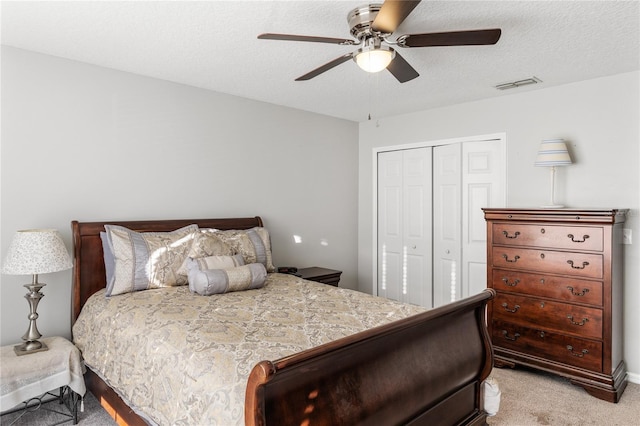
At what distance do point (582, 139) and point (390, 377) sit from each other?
9.81 ft

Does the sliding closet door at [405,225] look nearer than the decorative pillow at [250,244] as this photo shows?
No

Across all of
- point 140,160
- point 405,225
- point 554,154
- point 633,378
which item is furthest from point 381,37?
point 633,378

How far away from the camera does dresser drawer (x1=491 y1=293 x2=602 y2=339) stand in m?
3.03

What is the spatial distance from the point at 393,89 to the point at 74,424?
364 cm

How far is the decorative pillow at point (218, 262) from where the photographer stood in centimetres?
298

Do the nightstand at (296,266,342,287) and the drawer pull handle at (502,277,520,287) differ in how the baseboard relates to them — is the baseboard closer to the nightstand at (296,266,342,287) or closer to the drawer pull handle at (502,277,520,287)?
the drawer pull handle at (502,277,520,287)

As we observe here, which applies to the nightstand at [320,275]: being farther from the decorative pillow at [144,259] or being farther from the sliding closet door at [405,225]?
the decorative pillow at [144,259]

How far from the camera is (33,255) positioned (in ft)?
8.18

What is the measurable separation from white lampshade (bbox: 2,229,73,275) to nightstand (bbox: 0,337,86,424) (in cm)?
51

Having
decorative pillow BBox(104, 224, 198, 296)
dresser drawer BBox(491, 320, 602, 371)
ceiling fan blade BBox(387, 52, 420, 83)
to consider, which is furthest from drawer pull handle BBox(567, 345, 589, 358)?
decorative pillow BBox(104, 224, 198, 296)

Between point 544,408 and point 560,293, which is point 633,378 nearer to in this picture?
point 560,293

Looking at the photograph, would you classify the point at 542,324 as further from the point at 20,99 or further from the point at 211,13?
the point at 20,99

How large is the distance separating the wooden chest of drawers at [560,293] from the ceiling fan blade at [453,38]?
1.76 meters

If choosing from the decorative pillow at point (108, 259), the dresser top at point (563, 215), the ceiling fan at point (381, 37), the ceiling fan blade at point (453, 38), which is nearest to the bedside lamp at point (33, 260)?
the decorative pillow at point (108, 259)
